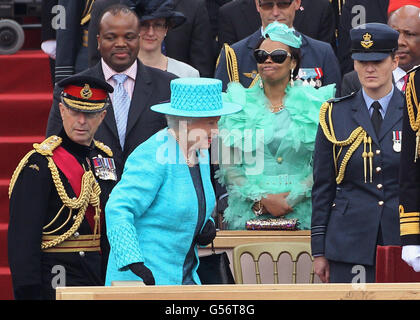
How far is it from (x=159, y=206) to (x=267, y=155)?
165 centimetres

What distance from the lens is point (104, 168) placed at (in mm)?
5676

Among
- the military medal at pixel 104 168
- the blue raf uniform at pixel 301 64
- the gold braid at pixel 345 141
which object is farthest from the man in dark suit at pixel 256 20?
the military medal at pixel 104 168

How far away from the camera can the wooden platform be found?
387 centimetres

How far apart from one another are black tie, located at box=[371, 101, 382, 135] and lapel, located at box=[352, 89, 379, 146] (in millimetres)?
30

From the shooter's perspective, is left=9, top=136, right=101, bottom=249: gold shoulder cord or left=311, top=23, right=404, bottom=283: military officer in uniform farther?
left=311, top=23, right=404, bottom=283: military officer in uniform

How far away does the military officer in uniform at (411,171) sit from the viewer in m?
→ 4.88

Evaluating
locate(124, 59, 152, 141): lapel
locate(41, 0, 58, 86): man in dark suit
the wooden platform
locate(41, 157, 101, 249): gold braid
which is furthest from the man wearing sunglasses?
the wooden platform

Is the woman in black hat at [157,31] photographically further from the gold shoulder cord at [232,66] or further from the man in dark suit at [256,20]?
the man in dark suit at [256,20]

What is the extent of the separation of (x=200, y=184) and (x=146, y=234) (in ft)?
1.09

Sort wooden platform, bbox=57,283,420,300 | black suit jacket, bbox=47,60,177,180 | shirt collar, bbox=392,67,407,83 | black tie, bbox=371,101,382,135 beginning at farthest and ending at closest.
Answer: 1. shirt collar, bbox=392,67,407,83
2. black suit jacket, bbox=47,60,177,180
3. black tie, bbox=371,101,382,135
4. wooden platform, bbox=57,283,420,300

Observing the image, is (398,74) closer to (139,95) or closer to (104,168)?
(139,95)

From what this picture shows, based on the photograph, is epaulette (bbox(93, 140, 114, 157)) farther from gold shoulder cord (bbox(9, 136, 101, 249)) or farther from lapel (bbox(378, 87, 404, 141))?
lapel (bbox(378, 87, 404, 141))
